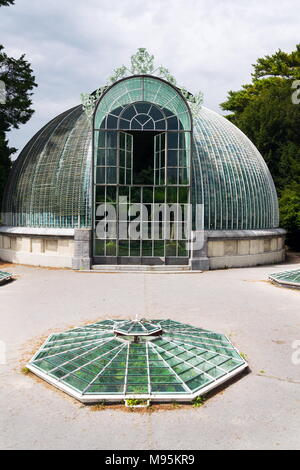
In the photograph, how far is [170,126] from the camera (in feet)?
79.8

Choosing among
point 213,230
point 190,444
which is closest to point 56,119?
point 213,230

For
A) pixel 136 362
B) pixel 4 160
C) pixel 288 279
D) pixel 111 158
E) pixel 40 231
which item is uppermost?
pixel 4 160

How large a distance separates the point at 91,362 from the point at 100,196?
16919 millimetres

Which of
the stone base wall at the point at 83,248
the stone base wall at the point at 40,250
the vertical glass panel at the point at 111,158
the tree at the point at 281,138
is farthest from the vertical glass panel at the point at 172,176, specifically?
the tree at the point at 281,138

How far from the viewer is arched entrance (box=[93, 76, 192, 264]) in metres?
23.8

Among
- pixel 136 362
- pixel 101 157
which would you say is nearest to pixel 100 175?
pixel 101 157

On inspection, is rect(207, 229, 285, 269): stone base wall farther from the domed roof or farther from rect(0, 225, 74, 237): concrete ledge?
rect(0, 225, 74, 237): concrete ledge

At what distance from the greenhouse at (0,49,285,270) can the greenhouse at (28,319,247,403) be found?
1336 cm

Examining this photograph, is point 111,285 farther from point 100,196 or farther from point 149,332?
point 149,332

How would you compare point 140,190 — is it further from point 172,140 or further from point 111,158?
point 172,140

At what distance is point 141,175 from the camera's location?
24.4m

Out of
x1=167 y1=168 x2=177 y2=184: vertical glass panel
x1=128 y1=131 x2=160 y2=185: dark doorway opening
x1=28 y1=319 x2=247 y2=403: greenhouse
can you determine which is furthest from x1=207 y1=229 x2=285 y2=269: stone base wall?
x1=28 y1=319 x2=247 y2=403: greenhouse

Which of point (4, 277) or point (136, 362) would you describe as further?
point (4, 277)

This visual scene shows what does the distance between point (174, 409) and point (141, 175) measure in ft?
62.5
